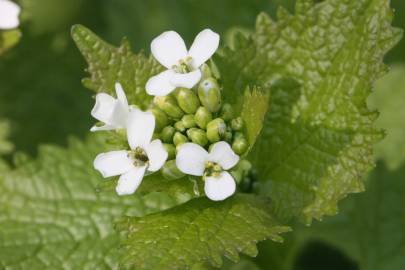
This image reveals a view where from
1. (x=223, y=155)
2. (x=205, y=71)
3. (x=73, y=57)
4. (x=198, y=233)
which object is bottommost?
(x=198, y=233)

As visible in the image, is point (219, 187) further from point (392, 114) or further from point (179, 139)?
point (392, 114)

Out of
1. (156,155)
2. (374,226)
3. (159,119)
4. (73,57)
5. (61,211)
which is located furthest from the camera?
(73,57)

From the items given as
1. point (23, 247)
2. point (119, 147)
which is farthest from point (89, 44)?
point (23, 247)

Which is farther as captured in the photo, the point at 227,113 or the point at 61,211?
the point at 61,211

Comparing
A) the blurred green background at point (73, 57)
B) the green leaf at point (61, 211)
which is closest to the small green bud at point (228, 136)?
A: the green leaf at point (61, 211)

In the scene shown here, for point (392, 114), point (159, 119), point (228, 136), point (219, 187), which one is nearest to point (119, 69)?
point (159, 119)

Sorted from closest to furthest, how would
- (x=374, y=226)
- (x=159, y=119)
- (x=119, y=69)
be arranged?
(x=159, y=119) → (x=119, y=69) → (x=374, y=226)
